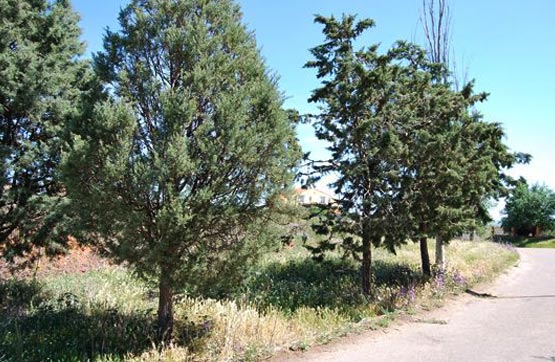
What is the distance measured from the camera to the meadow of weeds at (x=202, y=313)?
600 cm

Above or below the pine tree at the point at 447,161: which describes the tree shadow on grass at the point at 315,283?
below

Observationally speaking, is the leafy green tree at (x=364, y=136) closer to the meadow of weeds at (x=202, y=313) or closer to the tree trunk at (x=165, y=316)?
the meadow of weeds at (x=202, y=313)

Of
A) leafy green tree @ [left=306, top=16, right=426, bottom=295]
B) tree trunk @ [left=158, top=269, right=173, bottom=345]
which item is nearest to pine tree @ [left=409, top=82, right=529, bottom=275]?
leafy green tree @ [left=306, top=16, right=426, bottom=295]

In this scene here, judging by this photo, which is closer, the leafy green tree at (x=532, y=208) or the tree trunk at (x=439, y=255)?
the tree trunk at (x=439, y=255)

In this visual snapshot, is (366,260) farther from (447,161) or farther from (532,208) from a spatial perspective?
(532,208)

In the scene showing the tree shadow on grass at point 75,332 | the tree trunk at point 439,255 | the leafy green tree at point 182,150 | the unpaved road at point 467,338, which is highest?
the leafy green tree at point 182,150

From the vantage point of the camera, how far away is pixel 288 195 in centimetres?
630

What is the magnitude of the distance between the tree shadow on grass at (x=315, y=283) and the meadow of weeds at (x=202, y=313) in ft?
0.09

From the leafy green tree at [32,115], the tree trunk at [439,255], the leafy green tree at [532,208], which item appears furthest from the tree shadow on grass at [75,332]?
the leafy green tree at [532,208]

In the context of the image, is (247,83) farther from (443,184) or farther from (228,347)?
(443,184)

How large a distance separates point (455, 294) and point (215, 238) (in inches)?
311

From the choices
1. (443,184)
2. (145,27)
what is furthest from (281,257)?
(145,27)

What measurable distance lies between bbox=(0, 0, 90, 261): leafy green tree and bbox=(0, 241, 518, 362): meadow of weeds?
4.79 feet

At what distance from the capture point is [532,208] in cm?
4169
